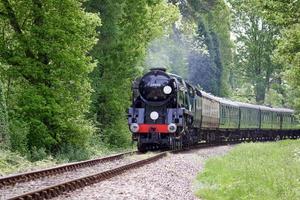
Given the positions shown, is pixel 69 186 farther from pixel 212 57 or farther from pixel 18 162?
pixel 212 57

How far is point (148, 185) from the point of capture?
520 inches

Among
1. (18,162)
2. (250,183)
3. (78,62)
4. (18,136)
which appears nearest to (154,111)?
(78,62)

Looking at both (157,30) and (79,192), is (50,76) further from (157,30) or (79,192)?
(157,30)

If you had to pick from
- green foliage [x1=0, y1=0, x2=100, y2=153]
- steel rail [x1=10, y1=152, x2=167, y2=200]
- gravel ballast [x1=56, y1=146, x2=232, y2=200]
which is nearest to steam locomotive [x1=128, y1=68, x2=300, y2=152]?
green foliage [x1=0, y1=0, x2=100, y2=153]

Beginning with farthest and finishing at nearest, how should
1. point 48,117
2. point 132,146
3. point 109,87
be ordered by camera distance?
point 132,146 → point 109,87 → point 48,117

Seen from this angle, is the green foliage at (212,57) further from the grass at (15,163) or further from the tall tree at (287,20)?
the grass at (15,163)

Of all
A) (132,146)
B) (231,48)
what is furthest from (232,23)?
(132,146)

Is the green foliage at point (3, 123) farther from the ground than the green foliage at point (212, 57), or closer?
closer

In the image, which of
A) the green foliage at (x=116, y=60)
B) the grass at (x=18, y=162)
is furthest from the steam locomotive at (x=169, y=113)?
the grass at (x=18, y=162)

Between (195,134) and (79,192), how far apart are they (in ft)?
71.9

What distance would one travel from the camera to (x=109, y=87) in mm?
32156

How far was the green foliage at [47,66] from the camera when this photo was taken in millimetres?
21438

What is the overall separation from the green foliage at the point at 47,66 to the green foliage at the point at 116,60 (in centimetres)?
768

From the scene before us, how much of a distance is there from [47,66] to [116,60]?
1071 centimetres
